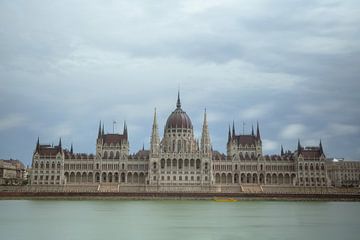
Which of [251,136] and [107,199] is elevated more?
[251,136]

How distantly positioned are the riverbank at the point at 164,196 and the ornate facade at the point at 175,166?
21275 millimetres

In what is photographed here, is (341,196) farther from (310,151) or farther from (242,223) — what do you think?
(242,223)

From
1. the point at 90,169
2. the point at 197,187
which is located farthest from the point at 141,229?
the point at 90,169

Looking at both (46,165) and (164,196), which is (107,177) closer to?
(46,165)

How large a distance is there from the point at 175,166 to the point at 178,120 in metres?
17.2

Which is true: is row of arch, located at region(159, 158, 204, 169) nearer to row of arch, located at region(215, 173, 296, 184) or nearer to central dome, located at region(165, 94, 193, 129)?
row of arch, located at region(215, 173, 296, 184)

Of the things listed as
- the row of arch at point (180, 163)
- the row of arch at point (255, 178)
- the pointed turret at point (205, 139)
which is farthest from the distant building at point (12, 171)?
the row of arch at point (255, 178)

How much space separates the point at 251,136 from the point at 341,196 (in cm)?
4715

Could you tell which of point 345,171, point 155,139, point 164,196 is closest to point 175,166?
point 155,139

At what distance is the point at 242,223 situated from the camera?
49.6 metres

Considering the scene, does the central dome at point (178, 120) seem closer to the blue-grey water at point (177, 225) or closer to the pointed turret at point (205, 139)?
the pointed turret at point (205, 139)

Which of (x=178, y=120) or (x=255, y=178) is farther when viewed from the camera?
(x=178, y=120)

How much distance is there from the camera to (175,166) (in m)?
124

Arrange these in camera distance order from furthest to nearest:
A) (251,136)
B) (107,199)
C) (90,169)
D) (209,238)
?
(251,136) < (90,169) < (107,199) < (209,238)
